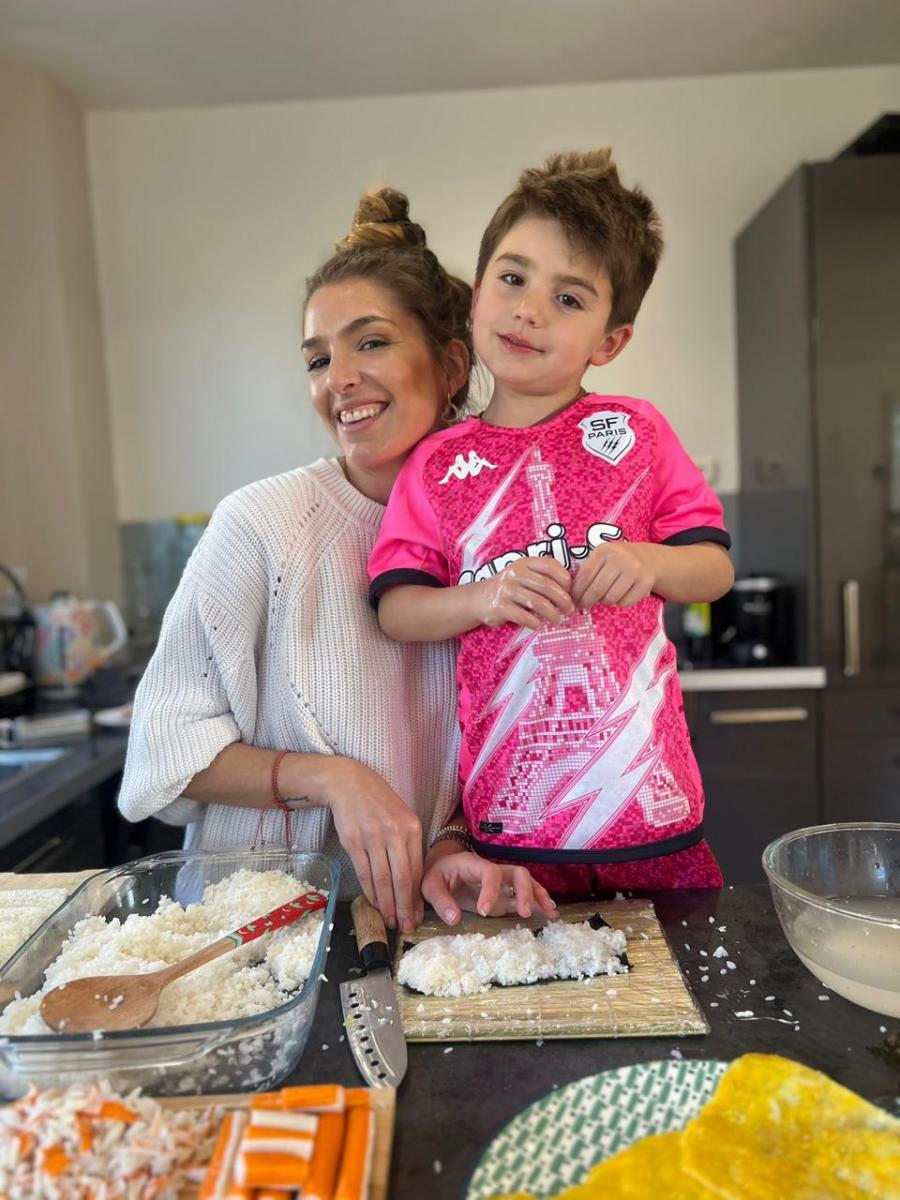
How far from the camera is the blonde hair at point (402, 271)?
114 cm

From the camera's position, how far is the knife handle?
769mm

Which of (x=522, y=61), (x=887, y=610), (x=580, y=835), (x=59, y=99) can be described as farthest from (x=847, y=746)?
(x=59, y=99)

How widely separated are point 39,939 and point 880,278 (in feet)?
8.32

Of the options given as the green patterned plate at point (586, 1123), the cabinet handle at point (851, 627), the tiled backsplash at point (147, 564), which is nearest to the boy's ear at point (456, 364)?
the green patterned plate at point (586, 1123)

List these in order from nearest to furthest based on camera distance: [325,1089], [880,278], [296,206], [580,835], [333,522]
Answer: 1. [325,1089]
2. [580,835]
3. [333,522]
4. [880,278]
5. [296,206]

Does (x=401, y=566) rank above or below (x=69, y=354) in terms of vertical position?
below

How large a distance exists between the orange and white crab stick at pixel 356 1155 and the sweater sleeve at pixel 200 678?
51cm

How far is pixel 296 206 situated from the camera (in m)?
3.07

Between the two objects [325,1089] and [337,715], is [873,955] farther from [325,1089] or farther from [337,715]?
[337,715]

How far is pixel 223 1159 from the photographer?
52 centimetres

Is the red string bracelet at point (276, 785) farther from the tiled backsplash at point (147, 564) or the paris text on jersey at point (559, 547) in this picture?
the tiled backsplash at point (147, 564)

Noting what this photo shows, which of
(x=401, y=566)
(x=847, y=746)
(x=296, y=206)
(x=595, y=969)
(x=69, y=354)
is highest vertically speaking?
(x=296, y=206)

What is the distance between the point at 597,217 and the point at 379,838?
695 mm

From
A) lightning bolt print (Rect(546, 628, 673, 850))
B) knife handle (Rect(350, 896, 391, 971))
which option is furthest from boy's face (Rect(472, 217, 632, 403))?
knife handle (Rect(350, 896, 391, 971))
